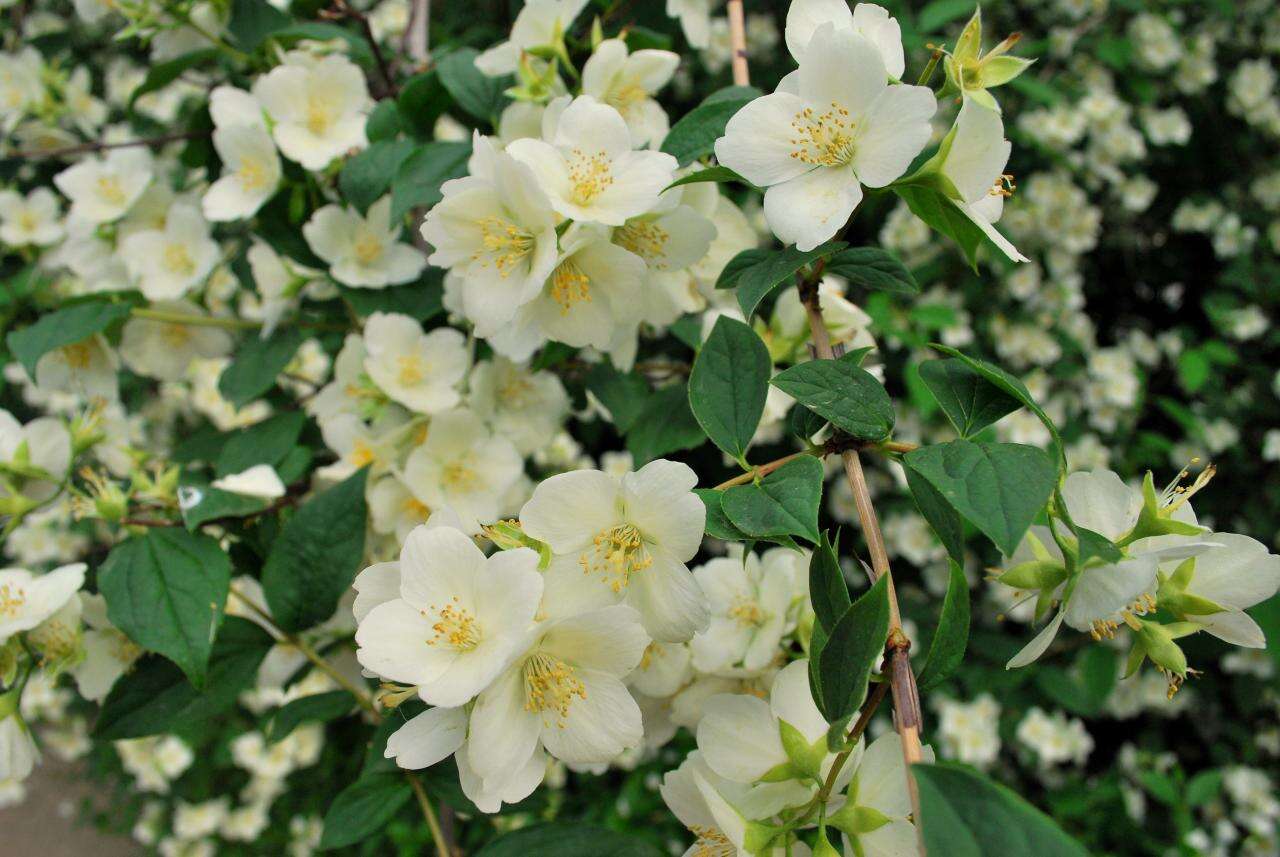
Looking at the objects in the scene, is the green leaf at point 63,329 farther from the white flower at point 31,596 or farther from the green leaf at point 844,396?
the green leaf at point 844,396

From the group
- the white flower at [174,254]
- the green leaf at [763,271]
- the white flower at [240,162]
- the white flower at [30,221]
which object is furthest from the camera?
the white flower at [30,221]

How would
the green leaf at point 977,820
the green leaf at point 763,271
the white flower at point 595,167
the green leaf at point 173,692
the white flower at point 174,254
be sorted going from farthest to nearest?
the white flower at point 174,254 → the green leaf at point 173,692 → the white flower at point 595,167 → the green leaf at point 763,271 → the green leaf at point 977,820

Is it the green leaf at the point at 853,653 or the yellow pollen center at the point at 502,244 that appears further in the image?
the yellow pollen center at the point at 502,244

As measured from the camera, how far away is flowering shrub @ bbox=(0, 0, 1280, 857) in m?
0.74

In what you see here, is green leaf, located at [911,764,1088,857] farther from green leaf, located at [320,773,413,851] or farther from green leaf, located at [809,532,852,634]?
green leaf, located at [320,773,413,851]

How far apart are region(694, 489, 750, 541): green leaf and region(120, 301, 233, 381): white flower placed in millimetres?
1103

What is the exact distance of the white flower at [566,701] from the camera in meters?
0.74

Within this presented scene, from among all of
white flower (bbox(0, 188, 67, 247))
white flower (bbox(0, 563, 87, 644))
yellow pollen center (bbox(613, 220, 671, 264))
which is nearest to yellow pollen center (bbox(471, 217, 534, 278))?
Result: yellow pollen center (bbox(613, 220, 671, 264))

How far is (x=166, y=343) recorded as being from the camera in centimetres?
155

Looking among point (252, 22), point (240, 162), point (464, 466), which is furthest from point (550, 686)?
point (252, 22)

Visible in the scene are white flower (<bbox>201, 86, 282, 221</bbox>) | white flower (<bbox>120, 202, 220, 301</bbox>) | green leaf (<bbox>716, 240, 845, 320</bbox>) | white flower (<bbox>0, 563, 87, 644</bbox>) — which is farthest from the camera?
white flower (<bbox>120, 202, 220, 301</bbox>)

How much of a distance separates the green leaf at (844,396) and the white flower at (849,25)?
0.92 feet

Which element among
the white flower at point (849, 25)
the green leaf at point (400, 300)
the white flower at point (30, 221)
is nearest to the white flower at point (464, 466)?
the green leaf at point (400, 300)

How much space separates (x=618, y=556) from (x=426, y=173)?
27.4 inches
